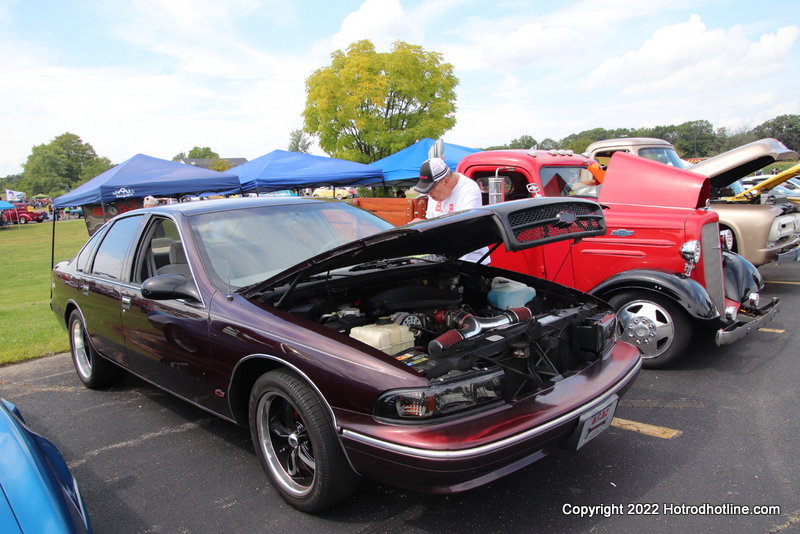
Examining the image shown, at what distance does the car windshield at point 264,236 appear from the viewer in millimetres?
3051

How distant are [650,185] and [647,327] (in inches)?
57.7

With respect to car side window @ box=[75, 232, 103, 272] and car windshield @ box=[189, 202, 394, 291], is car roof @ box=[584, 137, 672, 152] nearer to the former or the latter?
car windshield @ box=[189, 202, 394, 291]

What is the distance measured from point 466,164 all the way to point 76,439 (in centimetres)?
438

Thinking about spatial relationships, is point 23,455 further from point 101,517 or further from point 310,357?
point 310,357

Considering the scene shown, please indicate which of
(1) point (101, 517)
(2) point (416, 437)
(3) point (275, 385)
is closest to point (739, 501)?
(2) point (416, 437)

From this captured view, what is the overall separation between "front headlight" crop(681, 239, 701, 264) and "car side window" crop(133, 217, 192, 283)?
405cm

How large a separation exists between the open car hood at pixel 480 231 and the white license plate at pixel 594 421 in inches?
33.5

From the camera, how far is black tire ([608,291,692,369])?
4.08m

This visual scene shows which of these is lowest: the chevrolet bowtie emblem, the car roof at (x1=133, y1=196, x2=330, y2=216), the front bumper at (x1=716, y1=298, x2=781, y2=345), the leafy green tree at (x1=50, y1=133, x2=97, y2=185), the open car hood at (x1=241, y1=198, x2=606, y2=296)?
the front bumper at (x1=716, y1=298, x2=781, y2=345)

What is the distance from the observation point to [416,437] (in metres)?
1.98

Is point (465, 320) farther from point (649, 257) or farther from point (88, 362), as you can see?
point (88, 362)

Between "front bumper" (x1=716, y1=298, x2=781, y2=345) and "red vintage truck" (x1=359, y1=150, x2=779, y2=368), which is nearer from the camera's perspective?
"front bumper" (x1=716, y1=298, x2=781, y2=345)

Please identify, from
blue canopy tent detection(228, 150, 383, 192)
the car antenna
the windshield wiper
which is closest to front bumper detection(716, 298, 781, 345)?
the windshield wiper

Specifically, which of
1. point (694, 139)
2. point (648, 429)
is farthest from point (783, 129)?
point (648, 429)
